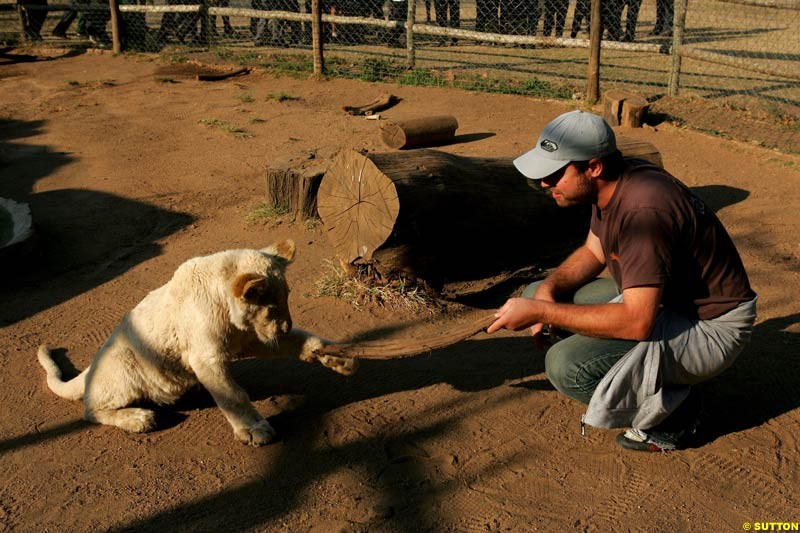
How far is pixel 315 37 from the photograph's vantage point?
510 inches

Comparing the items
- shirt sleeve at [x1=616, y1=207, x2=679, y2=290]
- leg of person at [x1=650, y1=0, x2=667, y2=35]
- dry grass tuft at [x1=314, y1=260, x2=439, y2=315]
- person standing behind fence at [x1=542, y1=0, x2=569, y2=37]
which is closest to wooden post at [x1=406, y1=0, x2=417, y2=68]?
person standing behind fence at [x1=542, y1=0, x2=569, y2=37]

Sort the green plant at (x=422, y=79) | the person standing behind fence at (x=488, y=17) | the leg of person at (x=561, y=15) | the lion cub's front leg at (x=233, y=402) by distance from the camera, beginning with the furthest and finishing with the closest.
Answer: the leg of person at (x=561, y=15) < the person standing behind fence at (x=488, y=17) < the green plant at (x=422, y=79) < the lion cub's front leg at (x=233, y=402)

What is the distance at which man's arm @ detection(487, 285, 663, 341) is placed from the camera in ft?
10.4

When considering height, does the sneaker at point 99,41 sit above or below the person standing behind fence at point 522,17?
below

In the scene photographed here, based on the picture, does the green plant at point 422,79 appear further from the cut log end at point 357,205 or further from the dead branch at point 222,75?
the cut log end at point 357,205

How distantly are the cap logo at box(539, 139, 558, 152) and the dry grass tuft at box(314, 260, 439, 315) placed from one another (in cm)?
242

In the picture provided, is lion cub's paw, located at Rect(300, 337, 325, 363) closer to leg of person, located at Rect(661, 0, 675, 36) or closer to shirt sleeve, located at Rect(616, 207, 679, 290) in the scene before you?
shirt sleeve, located at Rect(616, 207, 679, 290)

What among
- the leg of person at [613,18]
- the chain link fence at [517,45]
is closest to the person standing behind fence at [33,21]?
the chain link fence at [517,45]

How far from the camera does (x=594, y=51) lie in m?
10.7

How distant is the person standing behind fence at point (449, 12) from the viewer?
17.6 meters

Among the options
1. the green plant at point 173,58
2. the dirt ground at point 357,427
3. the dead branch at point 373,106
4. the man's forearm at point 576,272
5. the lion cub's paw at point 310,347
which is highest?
the green plant at point 173,58

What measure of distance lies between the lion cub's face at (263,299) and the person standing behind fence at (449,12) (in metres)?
14.8

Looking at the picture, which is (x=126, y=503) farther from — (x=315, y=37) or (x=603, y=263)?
(x=315, y=37)

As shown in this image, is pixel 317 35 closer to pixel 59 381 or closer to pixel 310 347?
pixel 59 381
